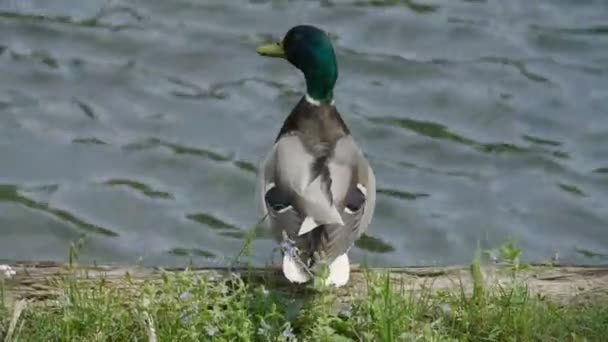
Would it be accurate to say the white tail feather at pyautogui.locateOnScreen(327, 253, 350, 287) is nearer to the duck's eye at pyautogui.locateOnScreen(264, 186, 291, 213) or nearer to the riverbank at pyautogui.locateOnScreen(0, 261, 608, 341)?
the riverbank at pyautogui.locateOnScreen(0, 261, 608, 341)

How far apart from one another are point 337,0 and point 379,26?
45cm

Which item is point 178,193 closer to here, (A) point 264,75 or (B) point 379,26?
(A) point 264,75

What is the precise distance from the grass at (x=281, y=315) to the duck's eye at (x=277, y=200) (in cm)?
44

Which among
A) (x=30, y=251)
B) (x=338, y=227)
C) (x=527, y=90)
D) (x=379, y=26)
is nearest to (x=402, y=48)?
(x=379, y=26)

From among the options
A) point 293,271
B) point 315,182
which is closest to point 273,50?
point 315,182

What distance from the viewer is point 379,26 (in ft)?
36.1

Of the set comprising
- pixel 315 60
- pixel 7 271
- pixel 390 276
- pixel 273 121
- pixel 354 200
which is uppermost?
pixel 315 60

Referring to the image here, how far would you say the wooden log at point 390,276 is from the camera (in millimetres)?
6043

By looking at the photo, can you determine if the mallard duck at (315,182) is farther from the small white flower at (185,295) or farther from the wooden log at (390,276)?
the small white flower at (185,295)

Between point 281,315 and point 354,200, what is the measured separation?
0.93 m

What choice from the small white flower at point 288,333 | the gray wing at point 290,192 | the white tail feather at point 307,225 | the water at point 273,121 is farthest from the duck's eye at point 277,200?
the water at point 273,121

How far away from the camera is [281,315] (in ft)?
18.6

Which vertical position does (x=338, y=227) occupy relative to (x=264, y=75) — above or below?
above

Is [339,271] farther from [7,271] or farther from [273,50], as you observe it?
[273,50]
